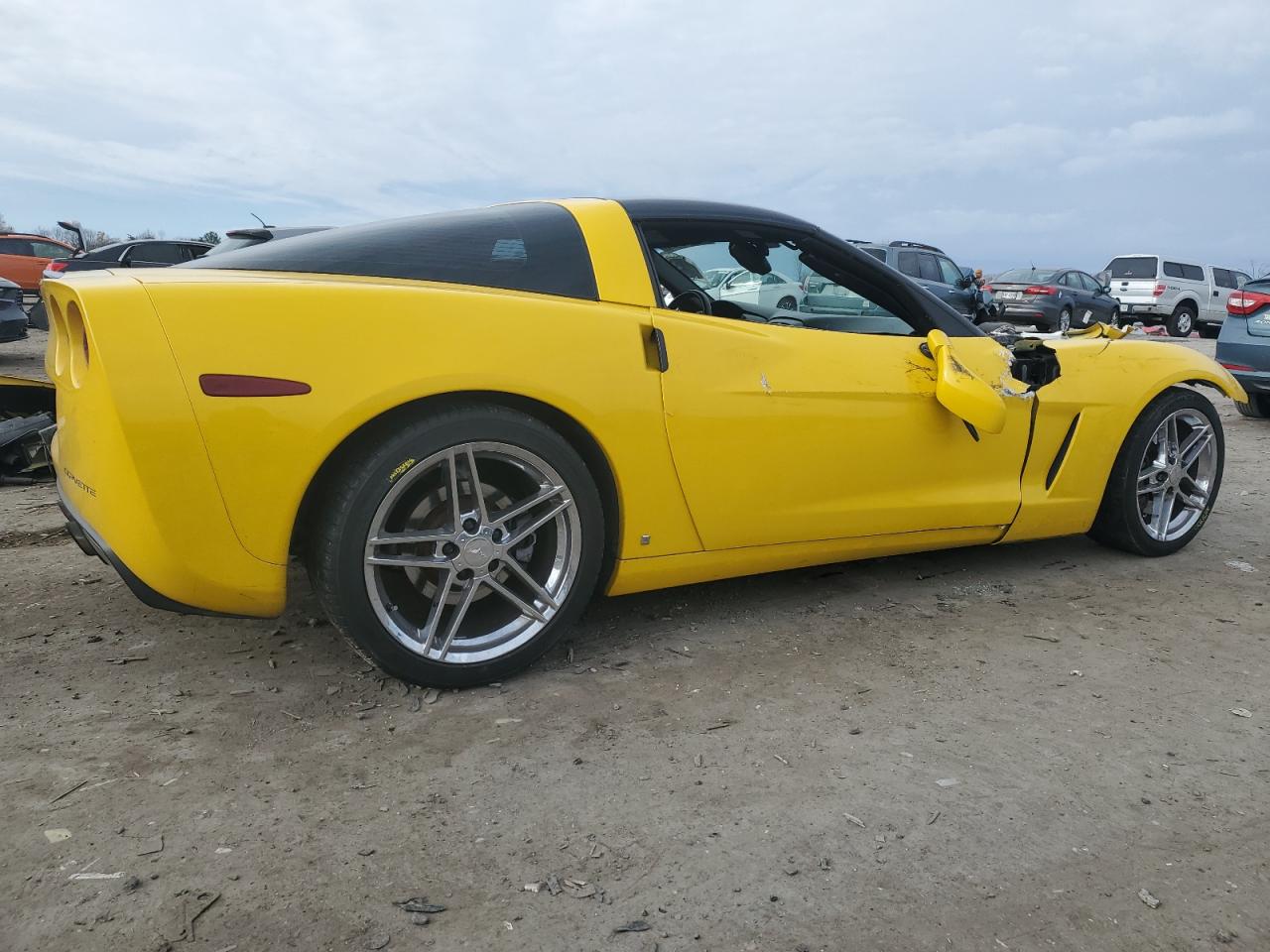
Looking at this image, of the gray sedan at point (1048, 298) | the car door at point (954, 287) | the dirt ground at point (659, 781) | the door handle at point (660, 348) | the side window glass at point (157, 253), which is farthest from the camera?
the gray sedan at point (1048, 298)

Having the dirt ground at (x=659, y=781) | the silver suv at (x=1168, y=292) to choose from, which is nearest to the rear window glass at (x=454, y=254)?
the dirt ground at (x=659, y=781)

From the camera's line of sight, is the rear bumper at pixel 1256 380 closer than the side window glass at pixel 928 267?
Yes

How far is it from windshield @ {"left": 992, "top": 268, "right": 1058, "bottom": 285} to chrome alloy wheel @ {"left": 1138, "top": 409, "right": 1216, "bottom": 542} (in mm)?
16665

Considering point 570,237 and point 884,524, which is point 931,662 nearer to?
point 884,524

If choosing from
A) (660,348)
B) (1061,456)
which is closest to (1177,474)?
(1061,456)

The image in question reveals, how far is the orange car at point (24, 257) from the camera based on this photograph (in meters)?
19.1

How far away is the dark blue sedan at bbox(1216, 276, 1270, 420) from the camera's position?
813 centimetres

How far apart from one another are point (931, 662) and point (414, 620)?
5.12 ft

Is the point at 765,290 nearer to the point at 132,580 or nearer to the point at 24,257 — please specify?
the point at 132,580

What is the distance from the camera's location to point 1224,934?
1.76 meters

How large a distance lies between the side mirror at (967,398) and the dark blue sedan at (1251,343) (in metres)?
6.40

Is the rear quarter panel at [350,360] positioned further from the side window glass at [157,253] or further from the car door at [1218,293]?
the car door at [1218,293]

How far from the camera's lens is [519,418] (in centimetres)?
253

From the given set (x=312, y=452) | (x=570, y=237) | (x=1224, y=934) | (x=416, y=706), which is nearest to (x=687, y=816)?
(x=416, y=706)
